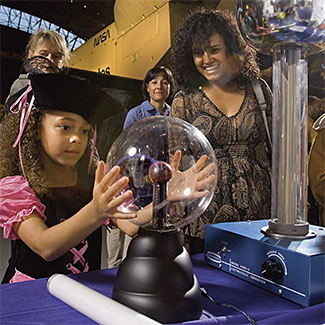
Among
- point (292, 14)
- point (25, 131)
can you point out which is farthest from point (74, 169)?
point (292, 14)

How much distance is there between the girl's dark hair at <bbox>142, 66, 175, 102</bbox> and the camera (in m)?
1.48

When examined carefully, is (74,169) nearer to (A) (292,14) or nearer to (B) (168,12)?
(B) (168,12)

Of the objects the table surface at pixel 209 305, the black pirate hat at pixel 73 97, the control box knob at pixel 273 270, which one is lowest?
the table surface at pixel 209 305

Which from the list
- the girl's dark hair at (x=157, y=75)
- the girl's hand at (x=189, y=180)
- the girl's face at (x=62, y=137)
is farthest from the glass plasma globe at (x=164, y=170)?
the girl's dark hair at (x=157, y=75)

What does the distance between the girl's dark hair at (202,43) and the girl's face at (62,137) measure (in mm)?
488

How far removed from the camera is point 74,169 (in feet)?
4.52

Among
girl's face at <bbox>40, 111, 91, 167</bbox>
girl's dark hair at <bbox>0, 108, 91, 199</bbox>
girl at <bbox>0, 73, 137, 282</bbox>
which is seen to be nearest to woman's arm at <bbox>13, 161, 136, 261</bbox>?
girl at <bbox>0, 73, 137, 282</bbox>

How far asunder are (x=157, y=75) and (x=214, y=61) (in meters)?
0.33

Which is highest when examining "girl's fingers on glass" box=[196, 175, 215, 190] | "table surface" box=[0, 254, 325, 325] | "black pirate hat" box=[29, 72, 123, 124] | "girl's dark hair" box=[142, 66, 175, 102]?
"girl's dark hair" box=[142, 66, 175, 102]

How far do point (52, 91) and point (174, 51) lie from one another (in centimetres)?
55

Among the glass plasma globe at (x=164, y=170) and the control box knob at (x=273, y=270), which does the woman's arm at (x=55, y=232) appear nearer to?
the glass plasma globe at (x=164, y=170)

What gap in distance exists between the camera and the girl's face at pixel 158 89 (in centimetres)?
150

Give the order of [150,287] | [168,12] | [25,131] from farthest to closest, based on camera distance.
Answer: [168,12] → [25,131] → [150,287]

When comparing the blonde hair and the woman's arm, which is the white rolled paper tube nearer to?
the woman's arm
